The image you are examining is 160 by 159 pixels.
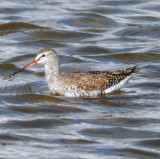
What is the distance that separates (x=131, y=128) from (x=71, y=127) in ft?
2.95

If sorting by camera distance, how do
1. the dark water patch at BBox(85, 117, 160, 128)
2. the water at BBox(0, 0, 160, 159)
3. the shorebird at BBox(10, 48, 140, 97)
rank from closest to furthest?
the water at BBox(0, 0, 160, 159), the dark water patch at BBox(85, 117, 160, 128), the shorebird at BBox(10, 48, 140, 97)

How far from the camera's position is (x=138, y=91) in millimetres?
14836

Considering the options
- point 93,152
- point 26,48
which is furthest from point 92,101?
point 26,48

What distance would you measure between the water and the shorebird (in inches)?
6.4

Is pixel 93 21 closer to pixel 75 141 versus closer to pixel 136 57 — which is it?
pixel 136 57

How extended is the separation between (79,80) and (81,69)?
221cm

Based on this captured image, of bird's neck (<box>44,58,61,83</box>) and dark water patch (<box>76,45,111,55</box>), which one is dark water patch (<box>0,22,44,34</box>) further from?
bird's neck (<box>44,58,61,83</box>)

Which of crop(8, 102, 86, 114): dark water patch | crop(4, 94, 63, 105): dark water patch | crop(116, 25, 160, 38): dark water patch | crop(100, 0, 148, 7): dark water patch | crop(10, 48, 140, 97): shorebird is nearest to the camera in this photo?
crop(8, 102, 86, 114): dark water patch

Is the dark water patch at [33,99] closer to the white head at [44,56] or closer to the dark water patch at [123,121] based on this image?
→ the white head at [44,56]

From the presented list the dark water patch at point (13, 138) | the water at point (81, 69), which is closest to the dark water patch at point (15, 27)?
the water at point (81, 69)

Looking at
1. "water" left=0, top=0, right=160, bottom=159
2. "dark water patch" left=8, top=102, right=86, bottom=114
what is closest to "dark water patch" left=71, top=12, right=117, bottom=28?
Result: "water" left=0, top=0, right=160, bottom=159

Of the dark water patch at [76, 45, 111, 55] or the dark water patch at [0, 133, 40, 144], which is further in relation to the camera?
the dark water patch at [76, 45, 111, 55]

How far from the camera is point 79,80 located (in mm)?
14336

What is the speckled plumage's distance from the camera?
14352 millimetres
